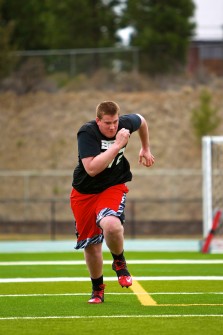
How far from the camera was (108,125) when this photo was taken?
9461 millimetres

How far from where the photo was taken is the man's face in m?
9.43

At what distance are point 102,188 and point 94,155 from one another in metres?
0.46

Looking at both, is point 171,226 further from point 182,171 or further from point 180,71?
point 180,71

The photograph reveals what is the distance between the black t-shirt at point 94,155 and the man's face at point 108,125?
7 cm

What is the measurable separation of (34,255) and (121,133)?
1153 cm

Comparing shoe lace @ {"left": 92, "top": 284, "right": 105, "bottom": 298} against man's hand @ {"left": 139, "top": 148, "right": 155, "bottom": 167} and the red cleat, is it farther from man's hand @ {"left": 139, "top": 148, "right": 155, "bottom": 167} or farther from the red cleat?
man's hand @ {"left": 139, "top": 148, "right": 155, "bottom": 167}

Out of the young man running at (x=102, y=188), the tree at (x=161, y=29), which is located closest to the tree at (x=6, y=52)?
the tree at (x=161, y=29)

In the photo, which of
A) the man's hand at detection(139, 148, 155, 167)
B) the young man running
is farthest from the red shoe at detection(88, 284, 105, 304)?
the man's hand at detection(139, 148, 155, 167)

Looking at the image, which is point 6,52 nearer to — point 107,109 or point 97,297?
point 97,297

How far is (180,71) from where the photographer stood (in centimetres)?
4372

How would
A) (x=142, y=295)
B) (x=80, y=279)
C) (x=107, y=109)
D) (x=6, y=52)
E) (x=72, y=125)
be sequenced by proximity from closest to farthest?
(x=107, y=109), (x=142, y=295), (x=80, y=279), (x=6, y=52), (x=72, y=125)

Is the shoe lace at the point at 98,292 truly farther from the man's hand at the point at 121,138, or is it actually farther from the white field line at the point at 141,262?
the white field line at the point at 141,262

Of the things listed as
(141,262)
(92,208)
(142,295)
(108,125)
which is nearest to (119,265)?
(92,208)

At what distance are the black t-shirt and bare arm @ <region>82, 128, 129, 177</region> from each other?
0.38ft
